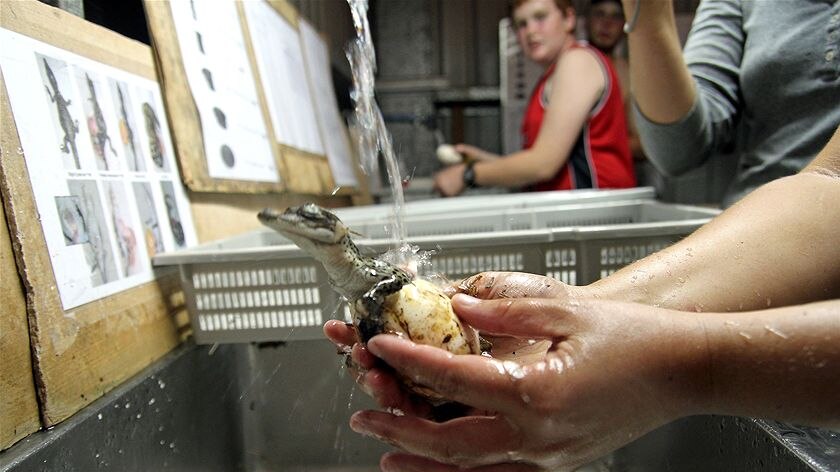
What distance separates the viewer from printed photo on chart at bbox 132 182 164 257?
113 cm

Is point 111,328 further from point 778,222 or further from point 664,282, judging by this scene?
point 778,222

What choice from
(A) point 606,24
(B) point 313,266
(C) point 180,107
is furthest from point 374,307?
(A) point 606,24

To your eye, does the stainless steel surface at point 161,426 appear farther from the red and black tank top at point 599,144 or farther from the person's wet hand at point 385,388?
the red and black tank top at point 599,144

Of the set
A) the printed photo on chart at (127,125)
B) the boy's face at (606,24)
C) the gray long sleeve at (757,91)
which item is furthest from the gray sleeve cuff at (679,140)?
the boy's face at (606,24)

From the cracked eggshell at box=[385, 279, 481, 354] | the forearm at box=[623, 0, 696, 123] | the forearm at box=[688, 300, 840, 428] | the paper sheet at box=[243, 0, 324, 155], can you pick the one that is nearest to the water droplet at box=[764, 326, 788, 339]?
the forearm at box=[688, 300, 840, 428]

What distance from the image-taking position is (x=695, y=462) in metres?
1.02

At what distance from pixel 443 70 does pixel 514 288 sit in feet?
13.4

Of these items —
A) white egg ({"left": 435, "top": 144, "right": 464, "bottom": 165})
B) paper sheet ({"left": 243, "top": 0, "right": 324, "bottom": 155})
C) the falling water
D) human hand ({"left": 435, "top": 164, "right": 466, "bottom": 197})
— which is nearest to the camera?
the falling water

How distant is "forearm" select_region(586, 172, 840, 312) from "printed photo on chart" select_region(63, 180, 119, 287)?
0.93 m

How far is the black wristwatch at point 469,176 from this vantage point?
2.79 meters

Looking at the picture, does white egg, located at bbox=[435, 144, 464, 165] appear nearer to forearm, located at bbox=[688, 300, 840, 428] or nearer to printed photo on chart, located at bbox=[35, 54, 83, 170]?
printed photo on chart, located at bbox=[35, 54, 83, 170]

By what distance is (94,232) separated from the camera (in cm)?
97

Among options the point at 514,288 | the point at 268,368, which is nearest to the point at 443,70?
the point at 268,368

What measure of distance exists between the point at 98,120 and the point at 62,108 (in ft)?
0.32
